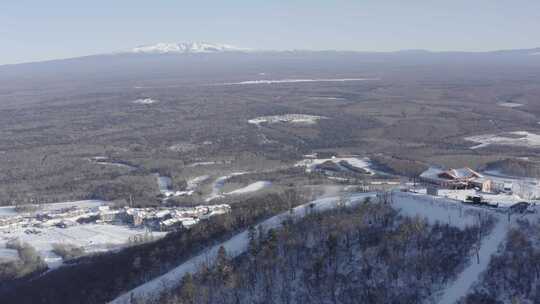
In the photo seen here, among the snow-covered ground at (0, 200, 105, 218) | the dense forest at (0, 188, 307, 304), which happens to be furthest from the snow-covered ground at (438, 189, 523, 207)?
the snow-covered ground at (0, 200, 105, 218)

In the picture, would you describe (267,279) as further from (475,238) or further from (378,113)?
(378,113)

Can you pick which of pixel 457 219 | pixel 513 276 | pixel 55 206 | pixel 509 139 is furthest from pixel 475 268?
pixel 509 139

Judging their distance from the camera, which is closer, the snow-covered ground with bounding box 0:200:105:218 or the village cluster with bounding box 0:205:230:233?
the village cluster with bounding box 0:205:230:233

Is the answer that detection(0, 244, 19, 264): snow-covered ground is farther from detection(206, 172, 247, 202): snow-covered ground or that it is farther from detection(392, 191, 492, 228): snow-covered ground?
detection(392, 191, 492, 228): snow-covered ground

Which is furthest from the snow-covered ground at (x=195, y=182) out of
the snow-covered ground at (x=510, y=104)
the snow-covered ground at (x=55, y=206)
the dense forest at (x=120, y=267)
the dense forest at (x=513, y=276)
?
the snow-covered ground at (x=510, y=104)

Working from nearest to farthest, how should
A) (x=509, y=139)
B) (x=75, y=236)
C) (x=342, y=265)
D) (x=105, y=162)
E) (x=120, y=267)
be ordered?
(x=342, y=265), (x=120, y=267), (x=75, y=236), (x=105, y=162), (x=509, y=139)

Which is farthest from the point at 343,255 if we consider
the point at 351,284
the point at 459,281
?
the point at 459,281

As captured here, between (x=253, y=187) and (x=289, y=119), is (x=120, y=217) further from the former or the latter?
(x=289, y=119)
